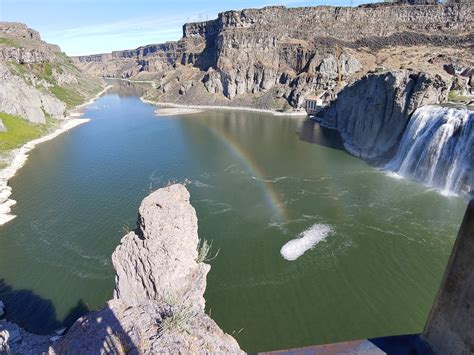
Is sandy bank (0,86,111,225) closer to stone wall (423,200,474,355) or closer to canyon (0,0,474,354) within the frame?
canyon (0,0,474,354)

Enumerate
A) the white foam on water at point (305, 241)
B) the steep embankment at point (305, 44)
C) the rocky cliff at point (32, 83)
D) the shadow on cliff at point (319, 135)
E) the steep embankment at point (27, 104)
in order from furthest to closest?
the steep embankment at point (305, 44), the rocky cliff at point (32, 83), the shadow on cliff at point (319, 135), the steep embankment at point (27, 104), the white foam on water at point (305, 241)

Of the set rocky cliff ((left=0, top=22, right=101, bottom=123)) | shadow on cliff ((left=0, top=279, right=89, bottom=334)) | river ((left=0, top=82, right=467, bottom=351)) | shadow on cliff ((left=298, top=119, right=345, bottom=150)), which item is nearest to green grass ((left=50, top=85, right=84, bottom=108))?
rocky cliff ((left=0, top=22, right=101, bottom=123))

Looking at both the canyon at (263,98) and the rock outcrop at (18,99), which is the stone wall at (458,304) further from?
the rock outcrop at (18,99)

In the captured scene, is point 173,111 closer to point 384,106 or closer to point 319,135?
point 319,135

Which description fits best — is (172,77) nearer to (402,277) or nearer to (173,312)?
(402,277)

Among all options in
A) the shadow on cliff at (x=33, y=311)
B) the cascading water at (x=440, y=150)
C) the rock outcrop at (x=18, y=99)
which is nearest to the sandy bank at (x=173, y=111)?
the rock outcrop at (x=18, y=99)

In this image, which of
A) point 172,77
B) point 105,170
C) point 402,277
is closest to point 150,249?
point 402,277
